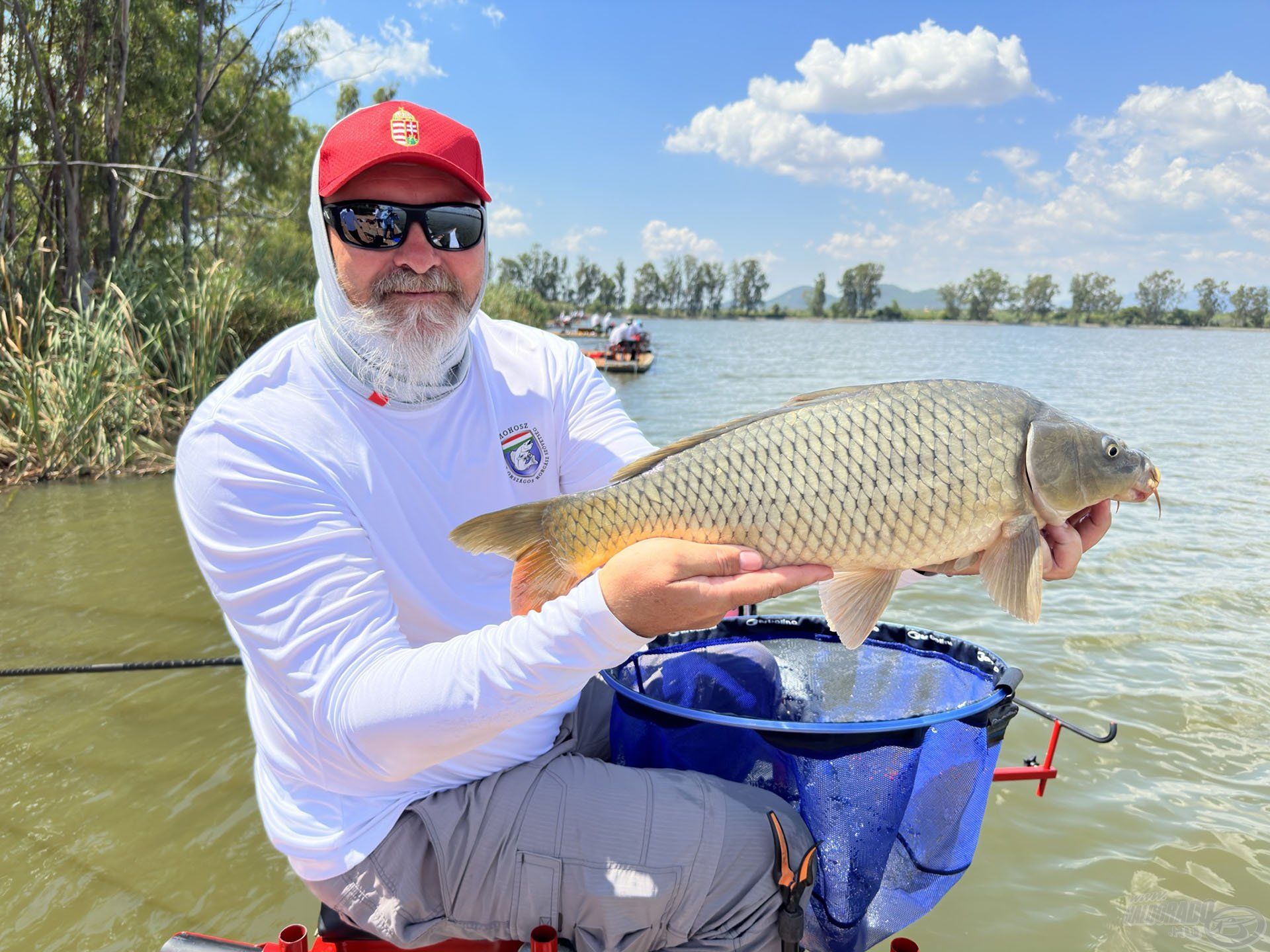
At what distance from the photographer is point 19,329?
7.39m

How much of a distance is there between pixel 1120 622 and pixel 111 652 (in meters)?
5.62

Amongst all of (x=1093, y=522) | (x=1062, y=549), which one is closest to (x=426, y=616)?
(x=1062, y=549)

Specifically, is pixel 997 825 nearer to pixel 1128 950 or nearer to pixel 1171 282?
pixel 1128 950

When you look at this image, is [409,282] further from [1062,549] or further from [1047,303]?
[1047,303]

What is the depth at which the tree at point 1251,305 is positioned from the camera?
91.9m

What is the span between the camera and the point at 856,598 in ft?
5.36

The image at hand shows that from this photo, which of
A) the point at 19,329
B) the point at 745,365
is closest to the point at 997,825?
the point at 19,329

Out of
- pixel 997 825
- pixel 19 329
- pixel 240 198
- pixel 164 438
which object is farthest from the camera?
pixel 240 198

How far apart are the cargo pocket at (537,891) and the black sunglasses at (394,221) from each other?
1.23 metres

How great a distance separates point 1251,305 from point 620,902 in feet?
378

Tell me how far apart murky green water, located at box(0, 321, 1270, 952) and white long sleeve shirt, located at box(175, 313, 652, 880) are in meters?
1.45

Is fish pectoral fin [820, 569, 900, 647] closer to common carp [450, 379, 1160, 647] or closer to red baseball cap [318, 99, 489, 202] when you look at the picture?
common carp [450, 379, 1160, 647]

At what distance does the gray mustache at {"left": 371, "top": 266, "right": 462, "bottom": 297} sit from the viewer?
1751mm

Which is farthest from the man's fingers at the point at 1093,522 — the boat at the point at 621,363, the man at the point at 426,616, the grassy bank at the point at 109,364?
the boat at the point at 621,363
